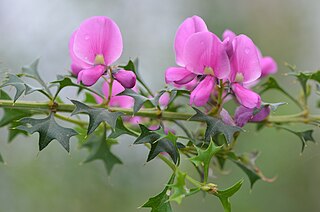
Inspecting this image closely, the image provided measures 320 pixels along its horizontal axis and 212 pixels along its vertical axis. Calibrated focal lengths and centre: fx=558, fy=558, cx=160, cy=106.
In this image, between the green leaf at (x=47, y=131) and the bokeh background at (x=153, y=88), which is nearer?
the green leaf at (x=47, y=131)

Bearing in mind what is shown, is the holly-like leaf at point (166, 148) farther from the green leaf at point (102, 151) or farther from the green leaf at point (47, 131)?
the green leaf at point (102, 151)

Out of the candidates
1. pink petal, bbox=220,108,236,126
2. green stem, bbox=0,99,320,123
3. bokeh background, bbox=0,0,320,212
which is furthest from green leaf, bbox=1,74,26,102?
bokeh background, bbox=0,0,320,212

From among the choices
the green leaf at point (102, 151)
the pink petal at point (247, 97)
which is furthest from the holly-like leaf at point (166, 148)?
the green leaf at point (102, 151)

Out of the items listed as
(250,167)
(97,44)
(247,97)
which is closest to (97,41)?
(97,44)

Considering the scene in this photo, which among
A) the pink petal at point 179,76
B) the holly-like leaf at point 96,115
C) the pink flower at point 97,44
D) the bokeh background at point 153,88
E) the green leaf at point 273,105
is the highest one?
the pink flower at point 97,44

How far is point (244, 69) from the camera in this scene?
0.72m

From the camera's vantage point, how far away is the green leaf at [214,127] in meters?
0.68

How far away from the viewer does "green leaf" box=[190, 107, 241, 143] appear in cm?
68

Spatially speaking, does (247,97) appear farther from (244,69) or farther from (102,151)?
(102,151)

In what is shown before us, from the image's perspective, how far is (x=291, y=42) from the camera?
3906 mm

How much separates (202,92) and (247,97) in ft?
0.19

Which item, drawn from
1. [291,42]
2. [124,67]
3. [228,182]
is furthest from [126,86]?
[291,42]

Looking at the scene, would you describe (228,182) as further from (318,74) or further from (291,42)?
(318,74)

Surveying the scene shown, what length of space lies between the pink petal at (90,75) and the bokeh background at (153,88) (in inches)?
52.8
